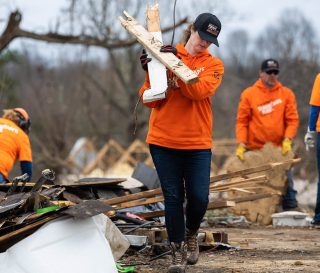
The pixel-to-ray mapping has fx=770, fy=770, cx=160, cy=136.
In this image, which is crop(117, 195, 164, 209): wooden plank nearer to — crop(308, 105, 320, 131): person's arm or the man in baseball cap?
crop(308, 105, 320, 131): person's arm

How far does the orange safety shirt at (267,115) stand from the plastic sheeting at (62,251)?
6.08 m

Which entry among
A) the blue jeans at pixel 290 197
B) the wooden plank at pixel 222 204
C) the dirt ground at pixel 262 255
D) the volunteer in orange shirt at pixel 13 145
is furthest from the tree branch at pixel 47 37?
the wooden plank at pixel 222 204

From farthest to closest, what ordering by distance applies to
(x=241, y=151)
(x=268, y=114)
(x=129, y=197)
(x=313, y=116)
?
(x=241, y=151), (x=268, y=114), (x=313, y=116), (x=129, y=197)

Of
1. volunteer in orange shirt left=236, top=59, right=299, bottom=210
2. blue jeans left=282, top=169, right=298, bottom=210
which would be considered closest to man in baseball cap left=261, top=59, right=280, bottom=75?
volunteer in orange shirt left=236, top=59, right=299, bottom=210

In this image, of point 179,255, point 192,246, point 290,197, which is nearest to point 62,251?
point 179,255

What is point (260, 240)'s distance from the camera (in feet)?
28.3

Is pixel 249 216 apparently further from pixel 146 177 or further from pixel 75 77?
pixel 75 77

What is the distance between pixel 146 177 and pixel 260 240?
243cm

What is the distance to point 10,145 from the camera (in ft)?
30.0

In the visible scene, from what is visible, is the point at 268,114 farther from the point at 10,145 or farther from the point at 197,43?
the point at 197,43

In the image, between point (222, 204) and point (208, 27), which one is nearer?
point (208, 27)

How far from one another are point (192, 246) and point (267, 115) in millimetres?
5074

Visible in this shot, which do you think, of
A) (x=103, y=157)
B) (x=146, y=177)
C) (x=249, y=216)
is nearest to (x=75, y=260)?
(x=146, y=177)

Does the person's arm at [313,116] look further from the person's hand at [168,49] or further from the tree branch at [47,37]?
the tree branch at [47,37]
